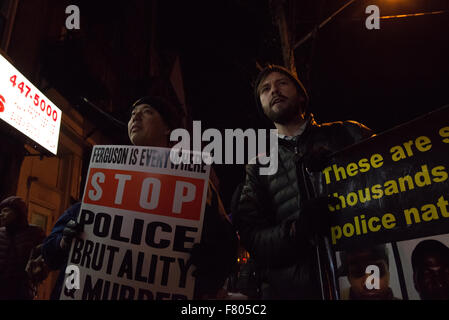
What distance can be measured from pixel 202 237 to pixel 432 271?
44.6 inches

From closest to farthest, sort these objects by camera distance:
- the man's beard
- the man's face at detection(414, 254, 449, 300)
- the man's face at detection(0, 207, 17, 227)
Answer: the man's face at detection(414, 254, 449, 300) → the man's beard → the man's face at detection(0, 207, 17, 227)

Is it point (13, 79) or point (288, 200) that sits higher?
point (13, 79)

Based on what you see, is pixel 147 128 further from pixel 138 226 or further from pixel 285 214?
pixel 285 214

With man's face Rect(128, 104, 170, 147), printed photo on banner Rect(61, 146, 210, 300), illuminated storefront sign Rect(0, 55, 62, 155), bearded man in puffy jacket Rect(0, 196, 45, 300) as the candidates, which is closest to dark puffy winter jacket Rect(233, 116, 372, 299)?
printed photo on banner Rect(61, 146, 210, 300)

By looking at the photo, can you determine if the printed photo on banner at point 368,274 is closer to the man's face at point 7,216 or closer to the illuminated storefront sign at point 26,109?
the man's face at point 7,216

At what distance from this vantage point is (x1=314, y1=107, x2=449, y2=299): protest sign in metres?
1.28

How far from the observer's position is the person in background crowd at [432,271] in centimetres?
118

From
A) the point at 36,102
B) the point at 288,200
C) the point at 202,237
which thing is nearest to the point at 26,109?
the point at 36,102

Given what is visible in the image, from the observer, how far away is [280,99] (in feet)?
6.97

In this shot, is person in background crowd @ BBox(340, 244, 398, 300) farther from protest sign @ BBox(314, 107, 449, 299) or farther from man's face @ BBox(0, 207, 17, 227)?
man's face @ BBox(0, 207, 17, 227)

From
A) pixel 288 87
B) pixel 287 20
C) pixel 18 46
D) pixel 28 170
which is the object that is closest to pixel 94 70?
pixel 18 46

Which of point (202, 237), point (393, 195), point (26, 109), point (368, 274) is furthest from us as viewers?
point (26, 109)

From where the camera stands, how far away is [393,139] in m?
1.48

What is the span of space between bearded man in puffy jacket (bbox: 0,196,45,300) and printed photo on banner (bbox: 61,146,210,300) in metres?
2.74
